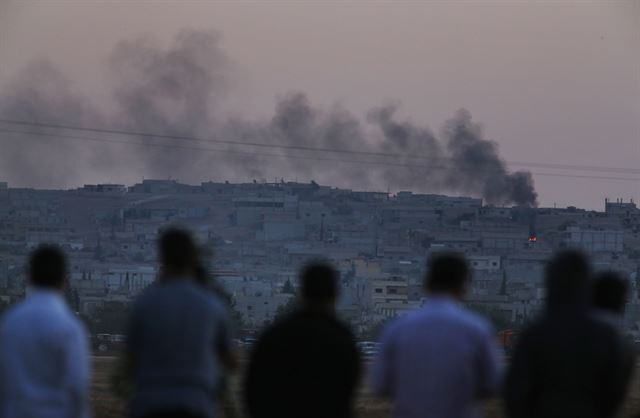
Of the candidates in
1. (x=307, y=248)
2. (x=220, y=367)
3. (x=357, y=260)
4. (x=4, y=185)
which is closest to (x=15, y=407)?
(x=220, y=367)

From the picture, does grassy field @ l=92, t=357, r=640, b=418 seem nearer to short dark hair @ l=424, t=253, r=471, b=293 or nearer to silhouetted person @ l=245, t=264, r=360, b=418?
silhouetted person @ l=245, t=264, r=360, b=418

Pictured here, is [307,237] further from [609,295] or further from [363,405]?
[609,295]

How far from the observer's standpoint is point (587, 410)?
6934mm

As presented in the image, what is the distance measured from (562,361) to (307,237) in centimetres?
14546

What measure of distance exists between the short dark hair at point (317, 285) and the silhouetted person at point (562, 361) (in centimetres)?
75

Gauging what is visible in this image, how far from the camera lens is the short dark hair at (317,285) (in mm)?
7250

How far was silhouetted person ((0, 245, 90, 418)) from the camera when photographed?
23.2ft

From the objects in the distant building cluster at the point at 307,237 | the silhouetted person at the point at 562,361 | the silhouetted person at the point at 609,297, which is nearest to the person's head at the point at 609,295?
the silhouetted person at the point at 609,297

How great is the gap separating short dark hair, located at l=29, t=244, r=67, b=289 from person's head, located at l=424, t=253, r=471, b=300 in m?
1.35

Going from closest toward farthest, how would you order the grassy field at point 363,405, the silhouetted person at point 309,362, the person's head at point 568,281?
the person's head at point 568,281 < the silhouetted person at point 309,362 < the grassy field at point 363,405

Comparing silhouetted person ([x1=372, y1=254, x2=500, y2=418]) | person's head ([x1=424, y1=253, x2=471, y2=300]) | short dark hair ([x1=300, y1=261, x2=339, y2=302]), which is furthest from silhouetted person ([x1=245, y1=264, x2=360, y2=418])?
person's head ([x1=424, y1=253, x2=471, y2=300])

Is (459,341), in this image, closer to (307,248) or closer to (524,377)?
(524,377)

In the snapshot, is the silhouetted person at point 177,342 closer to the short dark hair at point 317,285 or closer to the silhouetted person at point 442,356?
the short dark hair at point 317,285

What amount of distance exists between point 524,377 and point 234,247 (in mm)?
139388
